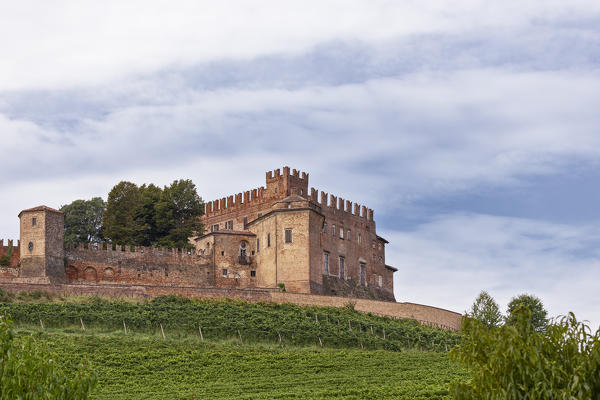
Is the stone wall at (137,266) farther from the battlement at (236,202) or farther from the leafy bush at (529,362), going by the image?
the leafy bush at (529,362)

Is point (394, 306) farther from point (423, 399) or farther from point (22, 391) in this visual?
point (22, 391)

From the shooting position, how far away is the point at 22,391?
1691 centimetres

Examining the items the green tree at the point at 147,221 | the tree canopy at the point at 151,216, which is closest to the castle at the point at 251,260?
the tree canopy at the point at 151,216

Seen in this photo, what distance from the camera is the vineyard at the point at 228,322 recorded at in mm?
44875

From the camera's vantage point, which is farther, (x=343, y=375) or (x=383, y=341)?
(x=383, y=341)

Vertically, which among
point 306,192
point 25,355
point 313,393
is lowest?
point 313,393

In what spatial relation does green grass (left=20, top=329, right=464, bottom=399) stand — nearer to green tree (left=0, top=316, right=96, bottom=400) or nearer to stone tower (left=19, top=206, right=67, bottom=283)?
stone tower (left=19, top=206, right=67, bottom=283)

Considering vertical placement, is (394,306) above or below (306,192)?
below

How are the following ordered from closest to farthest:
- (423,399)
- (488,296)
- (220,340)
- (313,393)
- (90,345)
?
(423,399), (313,393), (90,345), (220,340), (488,296)

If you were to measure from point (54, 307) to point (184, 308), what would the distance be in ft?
22.2

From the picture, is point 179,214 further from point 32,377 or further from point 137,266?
point 32,377

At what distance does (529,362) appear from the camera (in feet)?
52.7

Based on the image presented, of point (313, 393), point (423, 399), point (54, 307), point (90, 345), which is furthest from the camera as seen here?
point (54, 307)

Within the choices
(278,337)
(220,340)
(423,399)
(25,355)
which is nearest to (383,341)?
(278,337)
